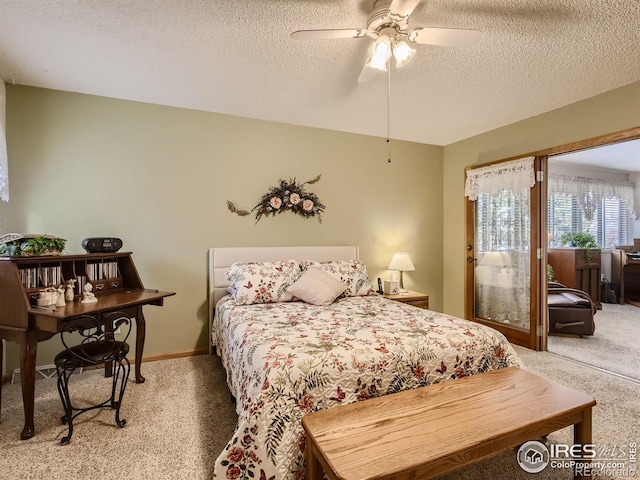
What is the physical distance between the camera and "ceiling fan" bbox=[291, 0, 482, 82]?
5.50ft

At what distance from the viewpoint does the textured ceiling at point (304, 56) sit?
1849 millimetres

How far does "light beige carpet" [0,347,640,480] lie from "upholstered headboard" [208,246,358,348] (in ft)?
2.69

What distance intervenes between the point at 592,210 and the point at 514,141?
151 inches

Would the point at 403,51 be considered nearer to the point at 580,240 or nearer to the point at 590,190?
the point at 580,240

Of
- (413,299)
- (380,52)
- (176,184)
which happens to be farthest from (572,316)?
(176,184)

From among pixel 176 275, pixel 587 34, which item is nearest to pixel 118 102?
pixel 176 275

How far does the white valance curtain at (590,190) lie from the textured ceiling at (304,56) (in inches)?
127

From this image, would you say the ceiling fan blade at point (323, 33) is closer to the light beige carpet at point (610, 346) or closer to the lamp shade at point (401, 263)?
the lamp shade at point (401, 263)

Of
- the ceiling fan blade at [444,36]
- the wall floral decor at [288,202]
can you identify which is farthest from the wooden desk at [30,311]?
the ceiling fan blade at [444,36]

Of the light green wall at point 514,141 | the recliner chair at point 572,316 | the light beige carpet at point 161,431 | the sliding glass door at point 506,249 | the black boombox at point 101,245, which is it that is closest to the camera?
the light beige carpet at point 161,431

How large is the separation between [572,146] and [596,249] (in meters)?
3.43

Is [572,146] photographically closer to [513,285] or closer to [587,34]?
[587,34]

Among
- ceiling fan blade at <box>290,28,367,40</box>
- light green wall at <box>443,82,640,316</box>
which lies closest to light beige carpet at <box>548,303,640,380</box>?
light green wall at <box>443,82,640,316</box>

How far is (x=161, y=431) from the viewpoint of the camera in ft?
6.49
